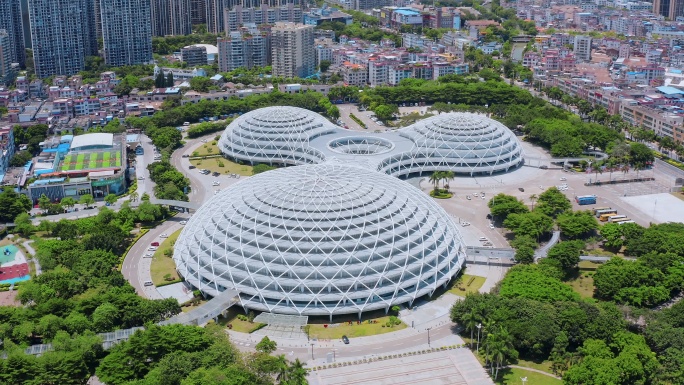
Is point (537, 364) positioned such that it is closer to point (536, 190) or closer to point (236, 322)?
point (236, 322)

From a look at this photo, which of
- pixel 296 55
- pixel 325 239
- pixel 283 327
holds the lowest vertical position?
pixel 283 327

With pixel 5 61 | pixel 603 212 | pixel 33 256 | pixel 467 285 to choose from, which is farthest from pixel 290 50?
pixel 467 285

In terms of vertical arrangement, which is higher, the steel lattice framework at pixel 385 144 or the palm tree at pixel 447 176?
the steel lattice framework at pixel 385 144

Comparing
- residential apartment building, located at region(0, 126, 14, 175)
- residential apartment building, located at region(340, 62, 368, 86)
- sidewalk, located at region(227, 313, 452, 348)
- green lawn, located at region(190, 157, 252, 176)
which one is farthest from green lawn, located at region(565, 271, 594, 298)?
residential apartment building, located at region(340, 62, 368, 86)

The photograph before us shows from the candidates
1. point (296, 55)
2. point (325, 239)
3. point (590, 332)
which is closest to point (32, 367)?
point (325, 239)

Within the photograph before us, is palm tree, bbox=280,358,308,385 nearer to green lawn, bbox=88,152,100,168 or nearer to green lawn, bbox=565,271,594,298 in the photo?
green lawn, bbox=565,271,594,298

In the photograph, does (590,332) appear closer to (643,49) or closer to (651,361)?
(651,361)

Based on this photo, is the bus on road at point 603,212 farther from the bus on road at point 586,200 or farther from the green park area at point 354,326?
the green park area at point 354,326

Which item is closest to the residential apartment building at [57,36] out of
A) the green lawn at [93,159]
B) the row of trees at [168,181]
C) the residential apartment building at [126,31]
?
the residential apartment building at [126,31]
